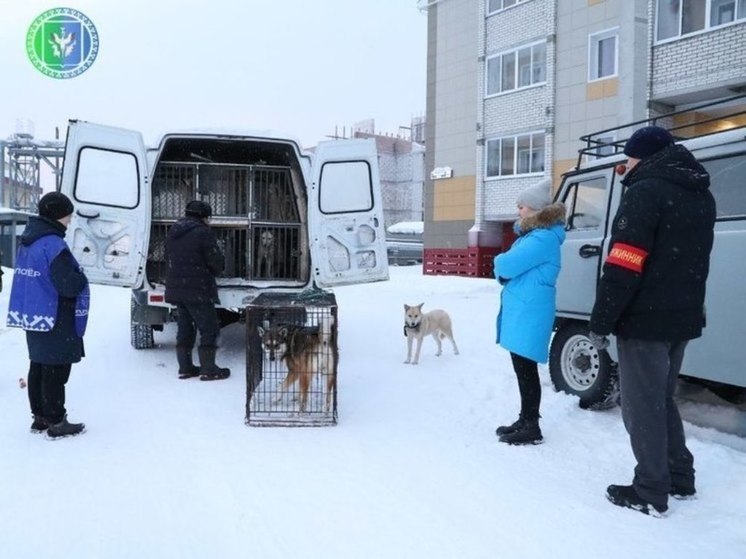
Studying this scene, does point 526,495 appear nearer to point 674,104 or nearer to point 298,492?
point 298,492

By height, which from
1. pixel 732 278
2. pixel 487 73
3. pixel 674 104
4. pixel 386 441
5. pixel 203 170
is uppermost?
pixel 487 73

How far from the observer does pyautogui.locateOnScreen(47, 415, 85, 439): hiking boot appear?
4.38 metres

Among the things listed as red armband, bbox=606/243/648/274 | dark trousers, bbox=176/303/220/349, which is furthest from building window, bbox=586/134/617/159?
dark trousers, bbox=176/303/220/349

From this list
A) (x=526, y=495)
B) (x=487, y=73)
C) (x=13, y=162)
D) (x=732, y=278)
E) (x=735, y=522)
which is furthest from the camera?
(x=13, y=162)

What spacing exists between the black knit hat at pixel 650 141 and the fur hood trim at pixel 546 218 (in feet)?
3.18

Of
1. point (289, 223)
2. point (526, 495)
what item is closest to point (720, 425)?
point (526, 495)

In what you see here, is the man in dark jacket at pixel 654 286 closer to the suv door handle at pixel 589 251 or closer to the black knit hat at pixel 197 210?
the suv door handle at pixel 589 251

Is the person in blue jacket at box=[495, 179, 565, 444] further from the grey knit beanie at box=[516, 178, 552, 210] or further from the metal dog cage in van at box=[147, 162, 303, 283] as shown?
the metal dog cage in van at box=[147, 162, 303, 283]

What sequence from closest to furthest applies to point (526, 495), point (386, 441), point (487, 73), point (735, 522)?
point (735, 522), point (526, 495), point (386, 441), point (487, 73)

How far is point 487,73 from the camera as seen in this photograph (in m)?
20.9

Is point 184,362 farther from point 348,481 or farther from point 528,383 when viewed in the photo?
point 528,383

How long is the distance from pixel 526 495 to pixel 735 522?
1.04m

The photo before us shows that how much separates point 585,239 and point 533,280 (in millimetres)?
1387

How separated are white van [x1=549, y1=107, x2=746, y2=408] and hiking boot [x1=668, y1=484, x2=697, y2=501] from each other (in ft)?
3.01
